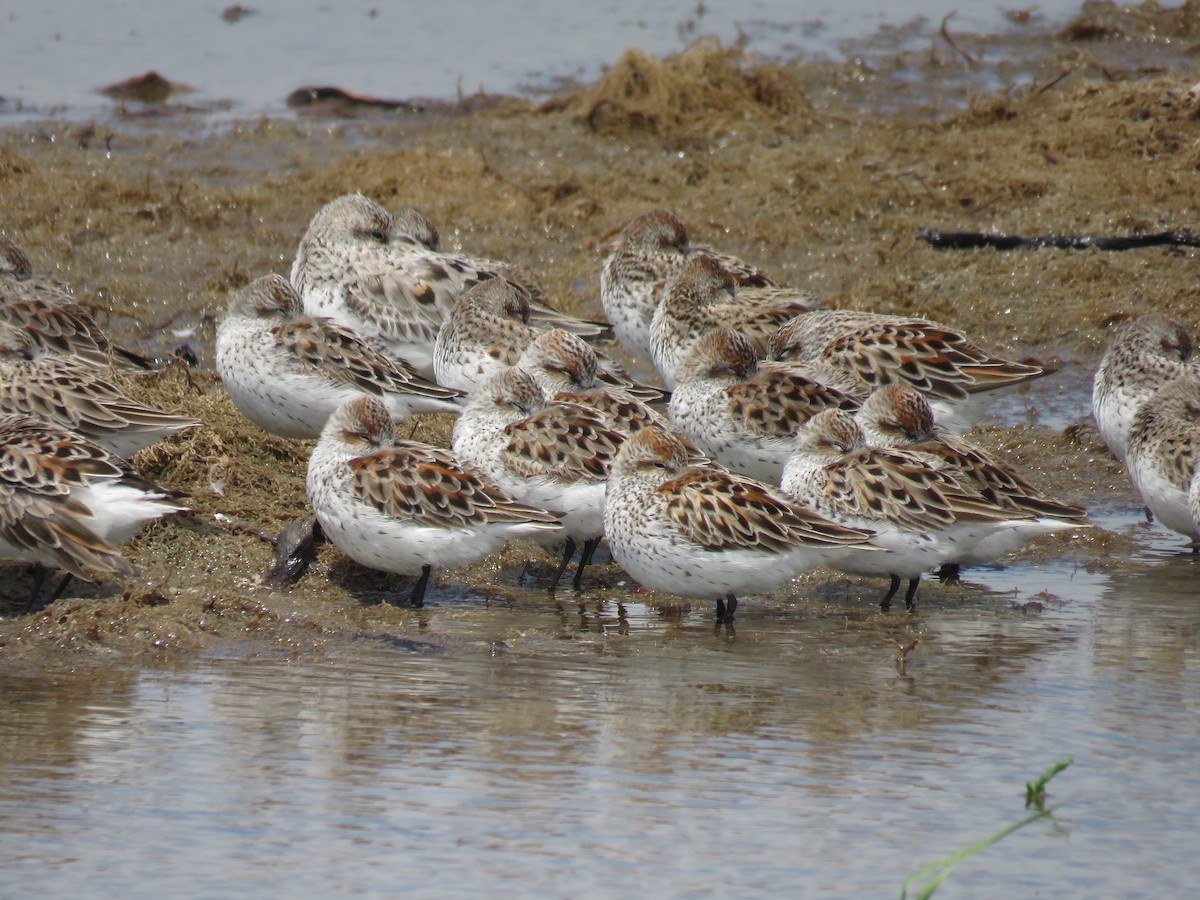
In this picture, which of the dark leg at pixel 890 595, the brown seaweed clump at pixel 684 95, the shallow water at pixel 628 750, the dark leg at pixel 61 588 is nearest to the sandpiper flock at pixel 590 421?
the dark leg at pixel 890 595

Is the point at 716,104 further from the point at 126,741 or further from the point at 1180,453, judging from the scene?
the point at 126,741

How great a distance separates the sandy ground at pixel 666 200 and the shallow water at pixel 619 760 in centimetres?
123

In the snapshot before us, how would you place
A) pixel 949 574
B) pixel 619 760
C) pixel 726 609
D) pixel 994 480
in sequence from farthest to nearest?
pixel 949 574 < pixel 994 480 < pixel 726 609 < pixel 619 760

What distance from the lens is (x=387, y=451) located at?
28.3 feet

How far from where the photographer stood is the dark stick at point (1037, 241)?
539 inches

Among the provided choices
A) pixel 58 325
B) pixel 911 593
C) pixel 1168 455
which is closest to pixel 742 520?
pixel 911 593

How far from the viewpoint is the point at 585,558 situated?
916cm

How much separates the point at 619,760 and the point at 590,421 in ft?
9.82

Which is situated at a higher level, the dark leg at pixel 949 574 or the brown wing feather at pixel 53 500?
the brown wing feather at pixel 53 500

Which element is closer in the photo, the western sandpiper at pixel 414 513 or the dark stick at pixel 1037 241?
the western sandpiper at pixel 414 513

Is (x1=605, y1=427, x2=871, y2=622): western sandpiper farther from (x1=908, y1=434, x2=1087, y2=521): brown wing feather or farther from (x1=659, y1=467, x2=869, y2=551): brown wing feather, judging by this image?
(x1=908, y1=434, x2=1087, y2=521): brown wing feather

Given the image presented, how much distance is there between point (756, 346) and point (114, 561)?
16.0 ft

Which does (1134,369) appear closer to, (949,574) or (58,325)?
Result: (949,574)

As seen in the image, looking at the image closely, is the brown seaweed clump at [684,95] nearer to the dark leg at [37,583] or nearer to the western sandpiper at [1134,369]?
the western sandpiper at [1134,369]
